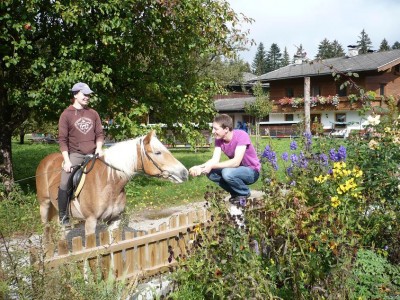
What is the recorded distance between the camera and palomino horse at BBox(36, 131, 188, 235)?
5.09 m

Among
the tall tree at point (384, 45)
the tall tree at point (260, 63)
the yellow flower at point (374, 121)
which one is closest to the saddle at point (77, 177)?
the yellow flower at point (374, 121)

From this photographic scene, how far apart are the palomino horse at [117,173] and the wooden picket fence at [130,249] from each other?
1.30 feet

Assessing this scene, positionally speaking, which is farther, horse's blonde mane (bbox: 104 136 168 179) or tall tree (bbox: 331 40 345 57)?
tall tree (bbox: 331 40 345 57)

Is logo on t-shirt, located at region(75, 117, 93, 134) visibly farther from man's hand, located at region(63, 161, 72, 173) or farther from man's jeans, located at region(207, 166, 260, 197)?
man's jeans, located at region(207, 166, 260, 197)

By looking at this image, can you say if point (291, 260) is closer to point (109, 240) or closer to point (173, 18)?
point (109, 240)

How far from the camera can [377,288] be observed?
141 inches

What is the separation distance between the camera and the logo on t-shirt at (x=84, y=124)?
529cm

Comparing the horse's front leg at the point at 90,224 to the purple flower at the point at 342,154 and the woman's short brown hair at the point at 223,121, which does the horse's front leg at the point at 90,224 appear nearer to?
the woman's short brown hair at the point at 223,121

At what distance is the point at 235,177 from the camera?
5.22 meters

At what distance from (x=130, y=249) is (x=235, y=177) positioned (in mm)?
1505

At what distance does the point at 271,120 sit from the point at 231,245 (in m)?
48.8

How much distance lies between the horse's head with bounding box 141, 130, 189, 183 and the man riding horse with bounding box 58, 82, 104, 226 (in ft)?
1.95

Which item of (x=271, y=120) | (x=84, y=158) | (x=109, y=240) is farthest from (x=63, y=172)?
(x=271, y=120)

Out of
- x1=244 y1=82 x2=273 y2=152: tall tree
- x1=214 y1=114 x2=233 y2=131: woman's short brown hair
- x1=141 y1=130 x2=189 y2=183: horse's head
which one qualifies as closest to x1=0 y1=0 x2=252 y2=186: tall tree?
x1=141 y1=130 x2=189 y2=183: horse's head
